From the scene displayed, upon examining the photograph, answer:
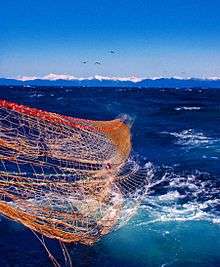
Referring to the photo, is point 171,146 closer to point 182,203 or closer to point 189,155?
point 189,155

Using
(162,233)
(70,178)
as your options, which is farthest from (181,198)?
(70,178)

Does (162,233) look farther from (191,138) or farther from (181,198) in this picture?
(191,138)

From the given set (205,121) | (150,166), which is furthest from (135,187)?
(205,121)

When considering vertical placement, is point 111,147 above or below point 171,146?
above

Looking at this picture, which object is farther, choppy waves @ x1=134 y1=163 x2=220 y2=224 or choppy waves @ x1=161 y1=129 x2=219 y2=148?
choppy waves @ x1=161 y1=129 x2=219 y2=148

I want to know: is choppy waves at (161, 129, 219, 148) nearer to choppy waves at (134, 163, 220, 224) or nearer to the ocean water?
the ocean water

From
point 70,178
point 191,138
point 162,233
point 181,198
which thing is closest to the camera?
point 162,233

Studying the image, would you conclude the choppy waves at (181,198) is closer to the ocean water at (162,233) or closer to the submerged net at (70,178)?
the ocean water at (162,233)

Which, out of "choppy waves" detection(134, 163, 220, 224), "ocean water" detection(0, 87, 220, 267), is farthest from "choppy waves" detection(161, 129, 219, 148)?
"choppy waves" detection(134, 163, 220, 224)
